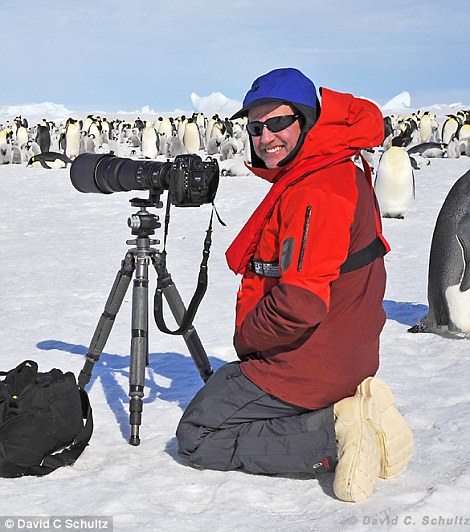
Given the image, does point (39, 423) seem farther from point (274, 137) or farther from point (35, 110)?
point (35, 110)

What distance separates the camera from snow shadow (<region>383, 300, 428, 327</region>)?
476cm

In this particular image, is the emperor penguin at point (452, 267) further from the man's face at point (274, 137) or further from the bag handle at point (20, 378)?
the bag handle at point (20, 378)

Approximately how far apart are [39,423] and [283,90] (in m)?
1.31

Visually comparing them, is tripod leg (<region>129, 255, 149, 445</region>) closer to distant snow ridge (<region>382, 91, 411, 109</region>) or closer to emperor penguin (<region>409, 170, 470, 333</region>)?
emperor penguin (<region>409, 170, 470, 333</region>)

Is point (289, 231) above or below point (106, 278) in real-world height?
above

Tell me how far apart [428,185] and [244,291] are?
9.87m

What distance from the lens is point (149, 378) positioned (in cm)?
367

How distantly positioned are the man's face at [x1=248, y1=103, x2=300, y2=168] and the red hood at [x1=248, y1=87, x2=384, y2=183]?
0.21 feet

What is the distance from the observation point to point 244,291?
8.38 feet

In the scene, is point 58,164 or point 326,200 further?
point 58,164

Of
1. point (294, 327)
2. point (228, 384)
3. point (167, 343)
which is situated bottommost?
point (167, 343)

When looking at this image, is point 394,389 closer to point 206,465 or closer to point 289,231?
point 206,465

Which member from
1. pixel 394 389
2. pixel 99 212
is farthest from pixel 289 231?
pixel 99 212

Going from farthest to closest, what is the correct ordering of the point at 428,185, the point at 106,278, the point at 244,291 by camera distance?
the point at 428,185, the point at 106,278, the point at 244,291
